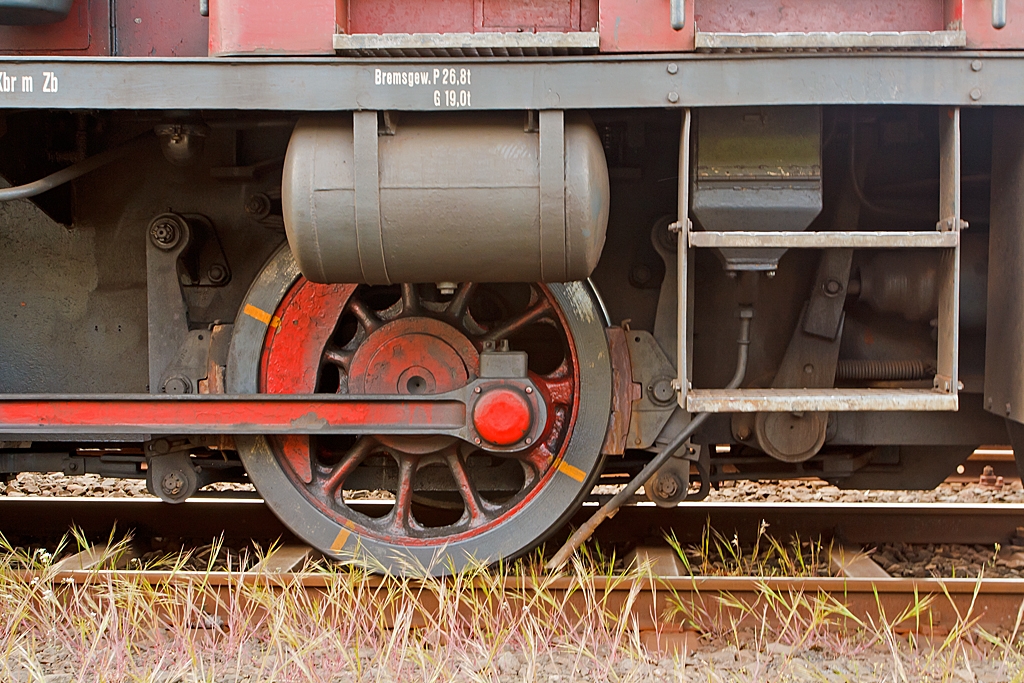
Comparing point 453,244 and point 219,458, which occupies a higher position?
point 453,244

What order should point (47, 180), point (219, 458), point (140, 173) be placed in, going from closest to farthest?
point (47, 180) < point (140, 173) < point (219, 458)

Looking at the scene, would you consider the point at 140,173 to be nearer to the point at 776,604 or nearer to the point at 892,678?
the point at 776,604

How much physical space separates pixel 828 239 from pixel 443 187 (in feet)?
3.68

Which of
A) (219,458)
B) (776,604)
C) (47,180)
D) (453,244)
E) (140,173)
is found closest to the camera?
(453,244)

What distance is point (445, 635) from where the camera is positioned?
261 centimetres

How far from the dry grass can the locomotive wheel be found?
147 mm

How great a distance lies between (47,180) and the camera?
8.51ft

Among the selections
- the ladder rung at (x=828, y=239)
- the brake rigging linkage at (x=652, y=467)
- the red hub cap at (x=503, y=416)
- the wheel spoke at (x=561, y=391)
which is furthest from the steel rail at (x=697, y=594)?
the ladder rung at (x=828, y=239)

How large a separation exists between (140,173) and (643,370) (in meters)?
2.12

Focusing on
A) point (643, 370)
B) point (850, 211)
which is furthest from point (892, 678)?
point (850, 211)

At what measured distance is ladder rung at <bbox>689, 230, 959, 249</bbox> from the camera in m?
2.24

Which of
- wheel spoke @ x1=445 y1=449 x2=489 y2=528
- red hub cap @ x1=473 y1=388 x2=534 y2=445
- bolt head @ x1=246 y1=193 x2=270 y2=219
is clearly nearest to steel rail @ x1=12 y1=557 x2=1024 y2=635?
wheel spoke @ x1=445 y1=449 x2=489 y2=528

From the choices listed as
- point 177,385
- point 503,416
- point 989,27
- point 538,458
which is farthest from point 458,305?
point 989,27

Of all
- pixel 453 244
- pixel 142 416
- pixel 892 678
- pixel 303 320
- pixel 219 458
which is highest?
pixel 453 244
